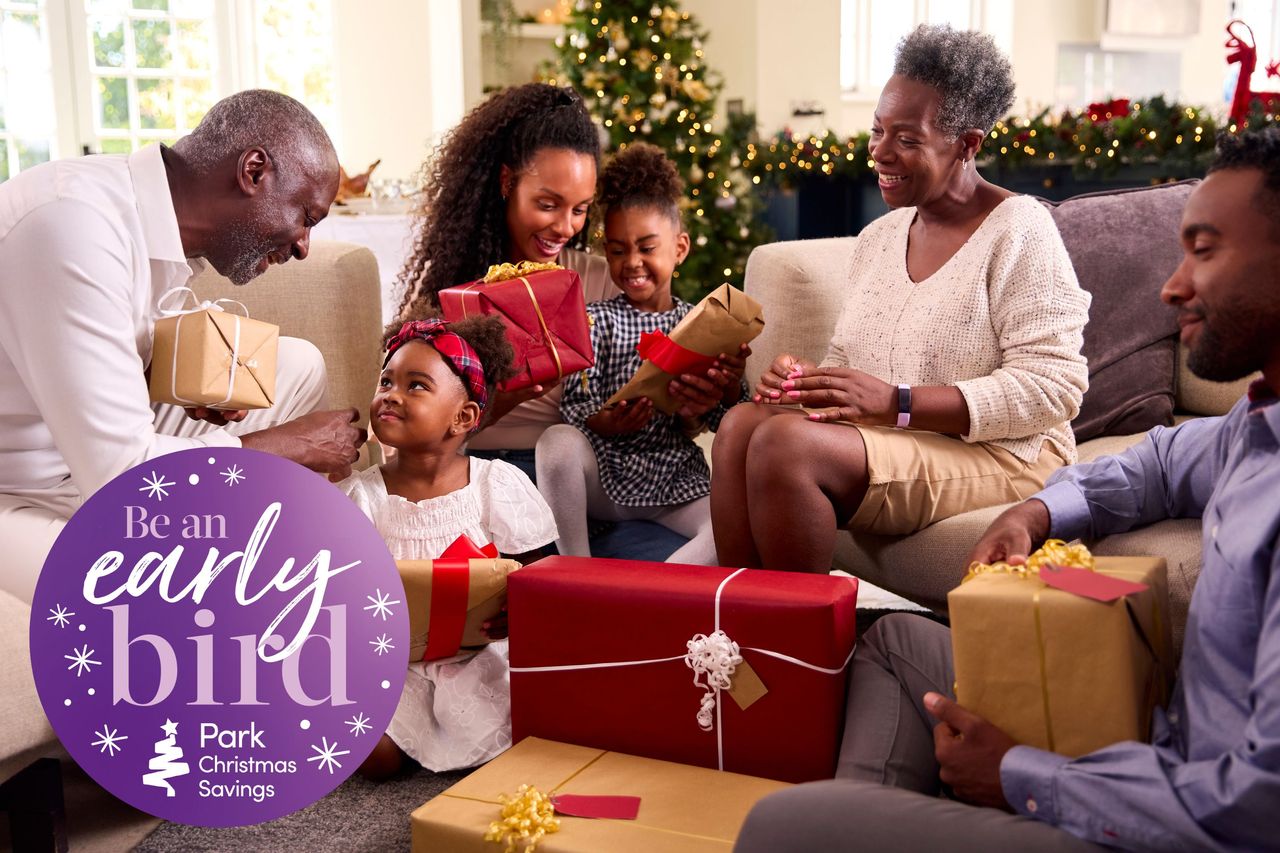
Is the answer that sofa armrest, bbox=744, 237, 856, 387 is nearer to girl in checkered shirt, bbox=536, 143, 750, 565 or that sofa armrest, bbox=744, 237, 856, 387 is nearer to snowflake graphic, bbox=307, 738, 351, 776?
girl in checkered shirt, bbox=536, 143, 750, 565

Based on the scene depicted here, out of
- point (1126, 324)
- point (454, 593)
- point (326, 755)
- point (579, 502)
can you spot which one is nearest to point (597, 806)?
point (326, 755)

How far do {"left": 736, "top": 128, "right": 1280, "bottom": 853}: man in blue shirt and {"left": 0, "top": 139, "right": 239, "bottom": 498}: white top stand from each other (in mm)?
1160

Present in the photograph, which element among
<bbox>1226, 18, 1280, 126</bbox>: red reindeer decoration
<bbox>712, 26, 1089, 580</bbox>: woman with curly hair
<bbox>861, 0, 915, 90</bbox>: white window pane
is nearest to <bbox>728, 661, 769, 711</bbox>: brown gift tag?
<bbox>712, 26, 1089, 580</bbox>: woman with curly hair

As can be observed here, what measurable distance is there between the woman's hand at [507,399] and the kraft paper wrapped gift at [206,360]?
21.3 inches

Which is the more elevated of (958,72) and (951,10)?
(951,10)

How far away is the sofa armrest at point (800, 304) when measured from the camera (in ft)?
9.24

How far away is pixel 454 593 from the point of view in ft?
6.52

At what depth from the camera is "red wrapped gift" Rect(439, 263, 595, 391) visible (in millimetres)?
2445

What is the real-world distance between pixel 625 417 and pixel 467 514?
0.51 m

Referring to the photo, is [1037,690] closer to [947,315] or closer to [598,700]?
[598,700]

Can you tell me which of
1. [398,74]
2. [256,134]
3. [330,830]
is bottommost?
[330,830]

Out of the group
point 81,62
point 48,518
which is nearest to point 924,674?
point 48,518

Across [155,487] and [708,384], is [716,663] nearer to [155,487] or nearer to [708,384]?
[155,487]

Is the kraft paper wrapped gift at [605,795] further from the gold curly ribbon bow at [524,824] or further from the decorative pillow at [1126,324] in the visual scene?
the decorative pillow at [1126,324]
